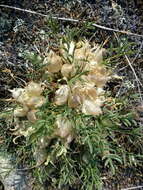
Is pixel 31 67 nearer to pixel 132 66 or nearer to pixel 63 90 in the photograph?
pixel 63 90

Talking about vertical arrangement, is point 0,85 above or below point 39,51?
below

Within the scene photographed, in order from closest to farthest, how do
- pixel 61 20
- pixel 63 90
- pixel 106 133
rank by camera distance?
pixel 63 90 → pixel 106 133 → pixel 61 20

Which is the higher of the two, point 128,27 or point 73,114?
point 128,27

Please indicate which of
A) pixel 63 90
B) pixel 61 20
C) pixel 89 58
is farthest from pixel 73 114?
pixel 61 20

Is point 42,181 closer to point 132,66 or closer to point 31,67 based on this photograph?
point 31,67

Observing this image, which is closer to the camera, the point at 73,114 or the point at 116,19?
the point at 73,114

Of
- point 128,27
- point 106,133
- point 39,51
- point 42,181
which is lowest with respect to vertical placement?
point 42,181

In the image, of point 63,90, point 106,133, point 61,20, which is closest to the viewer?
point 63,90

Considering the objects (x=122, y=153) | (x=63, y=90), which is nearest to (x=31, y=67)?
(x=63, y=90)

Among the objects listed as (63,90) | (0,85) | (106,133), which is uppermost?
(0,85)
